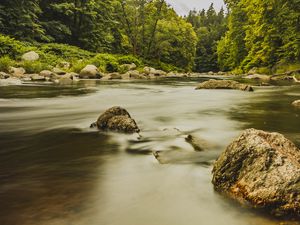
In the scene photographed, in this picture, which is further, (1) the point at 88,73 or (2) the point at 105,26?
(2) the point at 105,26

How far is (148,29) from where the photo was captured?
161ft

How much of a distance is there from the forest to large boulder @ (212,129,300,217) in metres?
23.5

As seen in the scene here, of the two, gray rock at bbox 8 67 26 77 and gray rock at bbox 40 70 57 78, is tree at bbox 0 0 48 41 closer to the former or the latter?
gray rock at bbox 8 67 26 77

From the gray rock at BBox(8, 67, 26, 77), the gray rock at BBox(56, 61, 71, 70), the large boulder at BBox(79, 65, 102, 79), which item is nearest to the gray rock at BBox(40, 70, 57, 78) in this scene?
the gray rock at BBox(8, 67, 26, 77)

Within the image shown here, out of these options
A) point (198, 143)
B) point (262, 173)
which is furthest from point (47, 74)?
point (262, 173)

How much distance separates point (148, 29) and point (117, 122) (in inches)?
1765

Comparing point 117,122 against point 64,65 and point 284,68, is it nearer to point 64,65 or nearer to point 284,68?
point 64,65

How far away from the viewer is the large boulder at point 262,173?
2777mm

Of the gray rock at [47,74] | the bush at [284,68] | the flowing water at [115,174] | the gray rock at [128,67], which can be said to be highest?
the bush at [284,68]

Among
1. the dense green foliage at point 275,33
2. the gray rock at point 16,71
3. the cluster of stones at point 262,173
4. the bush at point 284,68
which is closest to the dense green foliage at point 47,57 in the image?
the gray rock at point 16,71

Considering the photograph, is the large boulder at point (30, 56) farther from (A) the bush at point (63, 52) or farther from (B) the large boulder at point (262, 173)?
(B) the large boulder at point (262, 173)

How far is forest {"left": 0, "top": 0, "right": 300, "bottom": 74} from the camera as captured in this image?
29.5 meters

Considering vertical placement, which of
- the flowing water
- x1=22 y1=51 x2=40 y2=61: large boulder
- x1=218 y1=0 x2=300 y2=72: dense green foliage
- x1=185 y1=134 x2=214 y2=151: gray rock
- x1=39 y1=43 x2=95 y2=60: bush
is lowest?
the flowing water

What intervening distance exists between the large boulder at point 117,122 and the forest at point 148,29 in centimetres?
2032
